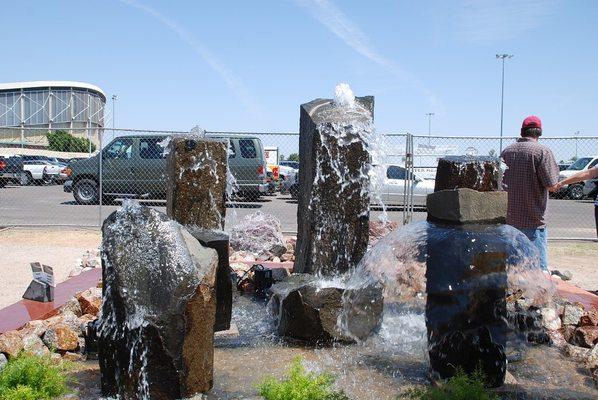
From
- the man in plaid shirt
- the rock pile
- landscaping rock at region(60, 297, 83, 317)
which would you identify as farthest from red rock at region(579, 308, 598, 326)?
landscaping rock at region(60, 297, 83, 317)

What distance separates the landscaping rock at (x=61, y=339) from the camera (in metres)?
4.11

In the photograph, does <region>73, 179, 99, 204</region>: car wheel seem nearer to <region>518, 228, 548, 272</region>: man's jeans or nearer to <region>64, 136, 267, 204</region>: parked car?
<region>64, 136, 267, 204</region>: parked car

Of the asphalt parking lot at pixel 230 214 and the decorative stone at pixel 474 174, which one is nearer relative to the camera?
the decorative stone at pixel 474 174

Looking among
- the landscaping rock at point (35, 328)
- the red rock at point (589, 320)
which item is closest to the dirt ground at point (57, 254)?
the landscaping rock at point (35, 328)

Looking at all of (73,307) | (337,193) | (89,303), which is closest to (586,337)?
(337,193)

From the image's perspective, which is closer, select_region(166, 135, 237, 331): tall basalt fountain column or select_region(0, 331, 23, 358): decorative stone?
select_region(0, 331, 23, 358): decorative stone

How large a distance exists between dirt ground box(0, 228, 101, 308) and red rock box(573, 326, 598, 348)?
5.43m

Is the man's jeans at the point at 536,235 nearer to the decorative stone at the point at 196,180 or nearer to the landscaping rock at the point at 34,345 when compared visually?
the decorative stone at the point at 196,180

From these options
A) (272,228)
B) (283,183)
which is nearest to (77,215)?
(272,228)

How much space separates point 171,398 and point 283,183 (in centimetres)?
2029

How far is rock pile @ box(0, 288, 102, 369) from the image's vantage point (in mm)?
3977

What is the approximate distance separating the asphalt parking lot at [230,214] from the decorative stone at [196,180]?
19.0 feet

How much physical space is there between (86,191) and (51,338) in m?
14.3

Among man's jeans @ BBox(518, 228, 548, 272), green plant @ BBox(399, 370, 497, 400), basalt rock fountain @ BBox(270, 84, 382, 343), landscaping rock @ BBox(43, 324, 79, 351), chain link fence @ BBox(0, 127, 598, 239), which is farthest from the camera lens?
chain link fence @ BBox(0, 127, 598, 239)
